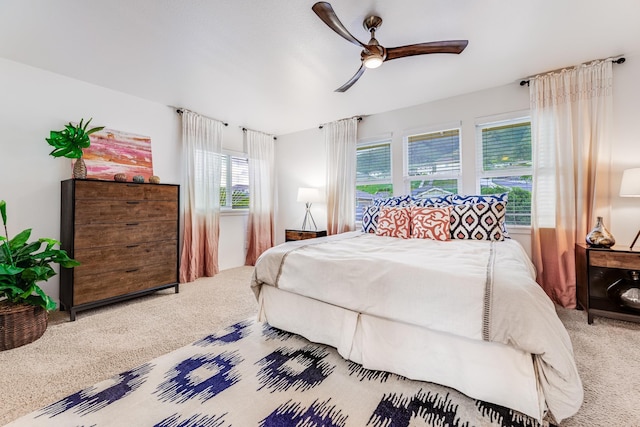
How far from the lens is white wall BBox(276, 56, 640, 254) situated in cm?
252

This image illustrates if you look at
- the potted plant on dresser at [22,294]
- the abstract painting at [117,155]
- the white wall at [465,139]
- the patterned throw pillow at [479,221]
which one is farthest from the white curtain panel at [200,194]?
the patterned throw pillow at [479,221]

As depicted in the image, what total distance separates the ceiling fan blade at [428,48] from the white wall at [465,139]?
4.82ft

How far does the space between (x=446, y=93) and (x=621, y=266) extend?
2.38 m

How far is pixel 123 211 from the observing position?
2.72 metres

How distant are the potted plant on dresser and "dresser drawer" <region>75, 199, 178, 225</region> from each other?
0.38 metres

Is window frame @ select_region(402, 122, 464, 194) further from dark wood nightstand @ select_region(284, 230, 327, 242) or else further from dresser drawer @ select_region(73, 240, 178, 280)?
dresser drawer @ select_region(73, 240, 178, 280)

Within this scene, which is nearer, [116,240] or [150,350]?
[150,350]

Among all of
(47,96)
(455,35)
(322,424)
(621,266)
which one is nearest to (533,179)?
(621,266)

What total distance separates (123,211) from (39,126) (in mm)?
1107

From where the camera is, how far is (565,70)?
2.70m

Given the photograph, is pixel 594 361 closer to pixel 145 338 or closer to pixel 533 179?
pixel 533 179

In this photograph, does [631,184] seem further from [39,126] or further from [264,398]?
[39,126]

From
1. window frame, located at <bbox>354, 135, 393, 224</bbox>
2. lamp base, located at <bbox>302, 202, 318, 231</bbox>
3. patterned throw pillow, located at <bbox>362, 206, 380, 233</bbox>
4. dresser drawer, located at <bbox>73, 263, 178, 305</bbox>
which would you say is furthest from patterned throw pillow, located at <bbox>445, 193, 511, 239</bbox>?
dresser drawer, located at <bbox>73, 263, 178, 305</bbox>

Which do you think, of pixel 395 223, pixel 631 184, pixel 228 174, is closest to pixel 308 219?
pixel 228 174
